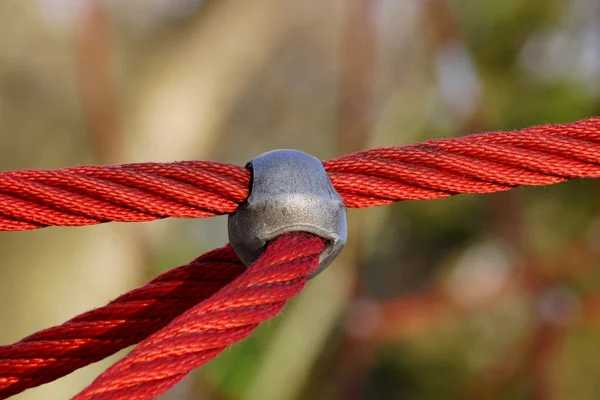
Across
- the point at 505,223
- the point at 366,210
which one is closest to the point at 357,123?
the point at 366,210

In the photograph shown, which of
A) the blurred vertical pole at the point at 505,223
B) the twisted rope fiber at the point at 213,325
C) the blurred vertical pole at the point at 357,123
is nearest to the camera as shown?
the twisted rope fiber at the point at 213,325

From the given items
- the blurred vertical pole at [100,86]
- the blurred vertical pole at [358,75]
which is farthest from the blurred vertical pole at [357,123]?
the blurred vertical pole at [100,86]

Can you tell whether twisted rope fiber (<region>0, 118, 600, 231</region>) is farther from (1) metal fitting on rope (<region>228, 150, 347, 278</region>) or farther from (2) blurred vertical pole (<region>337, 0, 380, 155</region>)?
(2) blurred vertical pole (<region>337, 0, 380, 155</region>)

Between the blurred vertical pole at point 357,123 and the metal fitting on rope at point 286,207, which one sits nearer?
the metal fitting on rope at point 286,207

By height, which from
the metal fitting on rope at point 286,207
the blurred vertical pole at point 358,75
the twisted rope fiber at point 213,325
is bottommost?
the twisted rope fiber at point 213,325

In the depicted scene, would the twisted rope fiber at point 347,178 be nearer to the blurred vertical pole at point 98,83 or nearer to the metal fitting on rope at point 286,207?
the metal fitting on rope at point 286,207

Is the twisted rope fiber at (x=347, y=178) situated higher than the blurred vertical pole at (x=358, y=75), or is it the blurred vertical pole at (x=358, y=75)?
the blurred vertical pole at (x=358, y=75)
